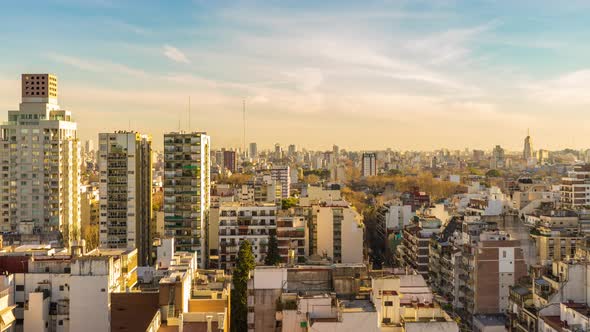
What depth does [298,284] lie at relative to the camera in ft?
56.1

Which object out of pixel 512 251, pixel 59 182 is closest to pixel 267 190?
pixel 59 182

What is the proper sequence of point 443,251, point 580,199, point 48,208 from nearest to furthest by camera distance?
point 443,251 < point 48,208 < point 580,199

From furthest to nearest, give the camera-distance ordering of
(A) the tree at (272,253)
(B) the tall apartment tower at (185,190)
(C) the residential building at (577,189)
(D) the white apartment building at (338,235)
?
(C) the residential building at (577,189)
(D) the white apartment building at (338,235)
(B) the tall apartment tower at (185,190)
(A) the tree at (272,253)

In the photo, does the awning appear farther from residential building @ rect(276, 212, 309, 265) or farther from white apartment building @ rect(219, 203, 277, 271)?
residential building @ rect(276, 212, 309, 265)

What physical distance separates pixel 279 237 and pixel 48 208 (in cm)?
1373

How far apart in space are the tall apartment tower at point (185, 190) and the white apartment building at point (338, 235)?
5.04m

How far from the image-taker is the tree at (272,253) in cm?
2878

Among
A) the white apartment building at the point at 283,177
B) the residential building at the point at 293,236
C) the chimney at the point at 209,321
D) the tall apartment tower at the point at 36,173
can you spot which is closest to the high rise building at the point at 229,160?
the white apartment building at the point at 283,177

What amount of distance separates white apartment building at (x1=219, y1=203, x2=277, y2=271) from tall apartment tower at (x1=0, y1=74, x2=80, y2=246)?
34.3ft

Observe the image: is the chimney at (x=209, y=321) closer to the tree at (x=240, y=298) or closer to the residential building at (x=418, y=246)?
the tree at (x=240, y=298)

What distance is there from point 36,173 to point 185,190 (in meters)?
10.0

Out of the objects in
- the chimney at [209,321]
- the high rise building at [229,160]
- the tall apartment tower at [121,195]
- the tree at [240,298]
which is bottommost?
the tree at [240,298]

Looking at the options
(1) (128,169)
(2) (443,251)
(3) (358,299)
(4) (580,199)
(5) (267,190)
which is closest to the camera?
(3) (358,299)

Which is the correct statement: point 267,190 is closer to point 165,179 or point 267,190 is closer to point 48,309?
point 165,179
